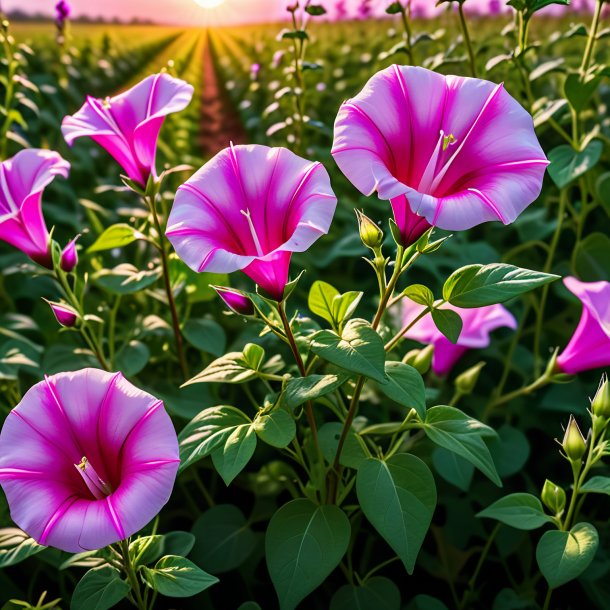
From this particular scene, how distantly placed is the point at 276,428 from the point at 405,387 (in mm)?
191

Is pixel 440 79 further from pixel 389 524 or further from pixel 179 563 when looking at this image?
pixel 179 563

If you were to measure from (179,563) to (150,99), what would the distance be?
763 mm

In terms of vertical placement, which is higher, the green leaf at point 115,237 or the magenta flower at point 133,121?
the magenta flower at point 133,121

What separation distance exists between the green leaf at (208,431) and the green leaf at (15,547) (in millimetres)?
288

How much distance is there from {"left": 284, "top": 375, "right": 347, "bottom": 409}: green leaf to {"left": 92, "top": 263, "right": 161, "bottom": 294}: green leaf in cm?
57

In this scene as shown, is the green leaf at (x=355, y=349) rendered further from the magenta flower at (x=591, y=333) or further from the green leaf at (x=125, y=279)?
the green leaf at (x=125, y=279)

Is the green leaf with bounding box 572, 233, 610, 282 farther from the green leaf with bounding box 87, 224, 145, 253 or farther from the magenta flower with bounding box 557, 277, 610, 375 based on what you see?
the green leaf with bounding box 87, 224, 145, 253

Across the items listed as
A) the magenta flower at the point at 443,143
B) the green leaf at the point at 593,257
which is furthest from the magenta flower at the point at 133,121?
the green leaf at the point at 593,257

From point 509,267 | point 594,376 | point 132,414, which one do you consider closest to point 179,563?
point 132,414

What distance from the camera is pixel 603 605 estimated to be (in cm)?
146

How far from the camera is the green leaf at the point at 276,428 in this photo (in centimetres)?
97

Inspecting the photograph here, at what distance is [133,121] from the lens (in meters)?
1.24

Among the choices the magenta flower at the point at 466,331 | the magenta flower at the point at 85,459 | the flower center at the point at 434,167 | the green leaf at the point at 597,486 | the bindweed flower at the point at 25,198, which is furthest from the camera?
the magenta flower at the point at 466,331

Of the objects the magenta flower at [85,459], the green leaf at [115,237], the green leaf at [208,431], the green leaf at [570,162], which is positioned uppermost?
the green leaf at [570,162]
